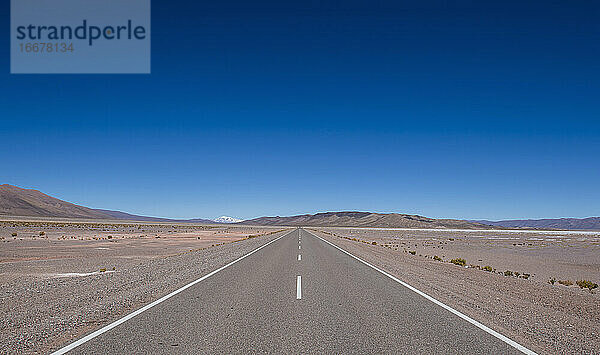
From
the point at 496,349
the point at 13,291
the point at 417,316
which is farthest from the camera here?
the point at 13,291

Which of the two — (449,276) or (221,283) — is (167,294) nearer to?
(221,283)

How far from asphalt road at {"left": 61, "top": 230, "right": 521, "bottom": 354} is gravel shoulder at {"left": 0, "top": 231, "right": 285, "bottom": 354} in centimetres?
66

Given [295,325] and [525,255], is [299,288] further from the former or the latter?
[525,255]

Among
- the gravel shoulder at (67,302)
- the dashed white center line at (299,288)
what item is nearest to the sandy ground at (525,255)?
the dashed white center line at (299,288)

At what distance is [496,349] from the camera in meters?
5.71

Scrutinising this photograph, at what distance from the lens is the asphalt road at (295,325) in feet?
18.8

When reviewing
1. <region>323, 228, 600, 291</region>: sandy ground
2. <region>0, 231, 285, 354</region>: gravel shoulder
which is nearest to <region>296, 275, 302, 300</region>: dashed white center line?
<region>0, 231, 285, 354</region>: gravel shoulder

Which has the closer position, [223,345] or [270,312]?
[223,345]

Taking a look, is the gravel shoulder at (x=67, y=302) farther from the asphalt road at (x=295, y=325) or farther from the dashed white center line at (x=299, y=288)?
the dashed white center line at (x=299, y=288)

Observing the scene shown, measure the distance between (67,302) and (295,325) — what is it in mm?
5810

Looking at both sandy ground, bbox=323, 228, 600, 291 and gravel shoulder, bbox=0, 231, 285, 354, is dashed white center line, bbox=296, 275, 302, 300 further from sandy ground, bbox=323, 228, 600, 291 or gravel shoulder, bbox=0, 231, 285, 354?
sandy ground, bbox=323, 228, 600, 291

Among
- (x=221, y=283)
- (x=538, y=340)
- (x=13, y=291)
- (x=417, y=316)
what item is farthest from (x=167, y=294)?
(x=538, y=340)

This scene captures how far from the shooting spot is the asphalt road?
5727mm

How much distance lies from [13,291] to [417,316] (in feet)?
35.8
